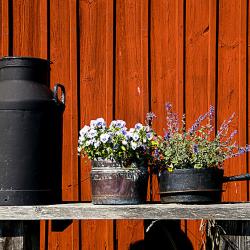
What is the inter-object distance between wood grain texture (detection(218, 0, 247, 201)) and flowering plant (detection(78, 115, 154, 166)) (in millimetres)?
959

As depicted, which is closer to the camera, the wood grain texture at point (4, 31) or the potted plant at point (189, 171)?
the potted plant at point (189, 171)

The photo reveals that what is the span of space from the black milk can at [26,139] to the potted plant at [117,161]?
19 centimetres

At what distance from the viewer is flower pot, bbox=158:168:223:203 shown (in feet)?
10.2

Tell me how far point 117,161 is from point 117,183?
0.10 m

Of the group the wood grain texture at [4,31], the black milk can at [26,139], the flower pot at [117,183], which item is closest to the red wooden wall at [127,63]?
the wood grain texture at [4,31]

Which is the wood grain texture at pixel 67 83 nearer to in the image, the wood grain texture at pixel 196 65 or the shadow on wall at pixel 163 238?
the shadow on wall at pixel 163 238

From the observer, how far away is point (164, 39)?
4.06m

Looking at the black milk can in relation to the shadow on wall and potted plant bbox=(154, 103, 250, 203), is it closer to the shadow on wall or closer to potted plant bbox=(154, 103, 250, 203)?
potted plant bbox=(154, 103, 250, 203)

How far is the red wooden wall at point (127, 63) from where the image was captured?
4.02 m

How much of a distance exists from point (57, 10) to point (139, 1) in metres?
0.49

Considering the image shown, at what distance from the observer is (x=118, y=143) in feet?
10.5

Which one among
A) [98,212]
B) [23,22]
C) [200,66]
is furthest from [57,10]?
[98,212]

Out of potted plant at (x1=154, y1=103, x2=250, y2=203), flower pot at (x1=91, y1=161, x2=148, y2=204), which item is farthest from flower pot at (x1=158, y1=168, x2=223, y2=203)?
flower pot at (x1=91, y1=161, x2=148, y2=204)

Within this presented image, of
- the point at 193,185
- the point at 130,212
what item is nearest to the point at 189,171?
the point at 193,185
